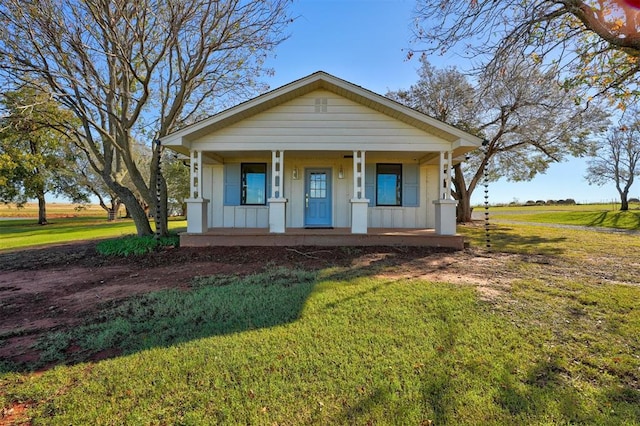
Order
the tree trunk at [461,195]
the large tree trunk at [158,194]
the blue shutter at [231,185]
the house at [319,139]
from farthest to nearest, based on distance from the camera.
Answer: the tree trunk at [461,195]
the blue shutter at [231,185]
the large tree trunk at [158,194]
the house at [319,139]

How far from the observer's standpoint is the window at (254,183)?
38.0ft

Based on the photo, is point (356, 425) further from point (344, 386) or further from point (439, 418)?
point (439, 418)

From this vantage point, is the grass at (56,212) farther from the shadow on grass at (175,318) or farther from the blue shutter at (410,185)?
the blue shutter at (410,185)

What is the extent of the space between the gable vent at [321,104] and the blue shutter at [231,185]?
3800mm

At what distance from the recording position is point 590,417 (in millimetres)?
2396

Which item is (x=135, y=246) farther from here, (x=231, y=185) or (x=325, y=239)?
(x=325, y=239)

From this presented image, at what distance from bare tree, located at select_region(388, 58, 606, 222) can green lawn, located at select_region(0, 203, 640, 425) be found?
35.9ft

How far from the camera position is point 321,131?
952 cm

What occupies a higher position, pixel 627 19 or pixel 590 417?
pixel 627 19

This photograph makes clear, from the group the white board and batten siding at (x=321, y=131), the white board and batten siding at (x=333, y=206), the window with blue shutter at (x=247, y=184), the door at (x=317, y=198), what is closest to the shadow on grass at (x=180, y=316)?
the white board and batten siding at (x=321, y=131)

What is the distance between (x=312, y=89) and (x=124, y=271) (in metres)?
6.95

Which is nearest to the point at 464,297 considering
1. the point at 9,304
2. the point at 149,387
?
the point at 149,387

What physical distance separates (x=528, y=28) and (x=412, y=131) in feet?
13.1

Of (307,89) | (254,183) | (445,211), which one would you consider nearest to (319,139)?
(307,89)
